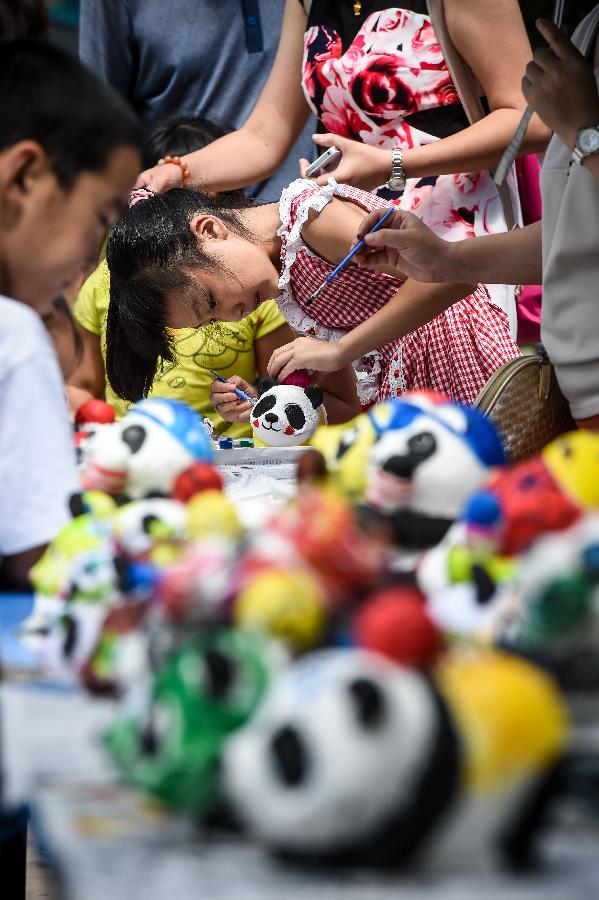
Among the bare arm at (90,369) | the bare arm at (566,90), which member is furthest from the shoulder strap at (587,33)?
the bare arm at (90,369)

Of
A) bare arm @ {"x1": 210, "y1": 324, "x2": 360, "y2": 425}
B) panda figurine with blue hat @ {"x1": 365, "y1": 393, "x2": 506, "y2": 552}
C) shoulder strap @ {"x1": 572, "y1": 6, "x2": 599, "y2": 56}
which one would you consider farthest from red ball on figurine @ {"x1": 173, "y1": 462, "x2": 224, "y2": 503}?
bare arm @ {"x1": 210, "y1": 324, "x2": 360, "y2": 425}

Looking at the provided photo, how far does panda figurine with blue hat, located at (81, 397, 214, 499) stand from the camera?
81 centimetres

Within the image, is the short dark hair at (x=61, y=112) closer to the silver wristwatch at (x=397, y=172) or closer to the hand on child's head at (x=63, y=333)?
the hand on child's head at (x=63, y=333)

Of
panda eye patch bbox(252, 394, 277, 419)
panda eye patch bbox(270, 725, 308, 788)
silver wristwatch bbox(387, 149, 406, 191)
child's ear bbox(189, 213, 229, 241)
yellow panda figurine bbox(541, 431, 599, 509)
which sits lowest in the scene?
Answer: panda eye patch bbox(252, 394, 277, 419)

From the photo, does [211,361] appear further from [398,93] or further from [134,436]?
[134,436]

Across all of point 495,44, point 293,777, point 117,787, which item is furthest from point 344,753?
point 495,44

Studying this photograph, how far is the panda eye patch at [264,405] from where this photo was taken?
1855 mm

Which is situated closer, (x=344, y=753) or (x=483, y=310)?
(x=344, y=753)

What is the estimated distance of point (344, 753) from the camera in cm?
39

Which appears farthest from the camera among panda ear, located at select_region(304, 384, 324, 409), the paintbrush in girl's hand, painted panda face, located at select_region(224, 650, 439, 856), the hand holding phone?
panda ear, located at select_region(304, 384, 324, 409)

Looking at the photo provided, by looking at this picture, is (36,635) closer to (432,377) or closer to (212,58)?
(432,377)

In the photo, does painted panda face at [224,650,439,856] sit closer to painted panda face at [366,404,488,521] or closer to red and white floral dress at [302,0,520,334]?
painted panda face at [366,404,488,521]

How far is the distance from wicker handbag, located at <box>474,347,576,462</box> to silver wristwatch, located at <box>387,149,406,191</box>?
371mm

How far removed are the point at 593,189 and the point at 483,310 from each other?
63 centimetres
